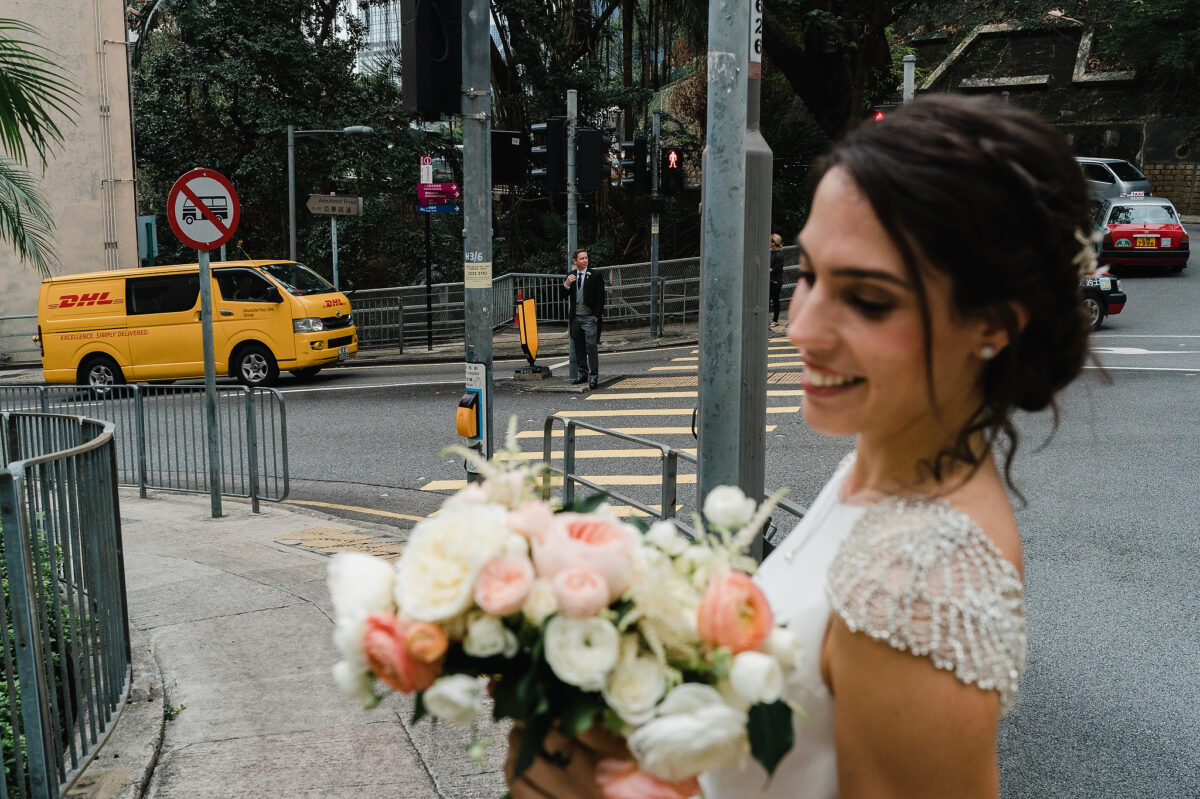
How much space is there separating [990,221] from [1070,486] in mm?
8697

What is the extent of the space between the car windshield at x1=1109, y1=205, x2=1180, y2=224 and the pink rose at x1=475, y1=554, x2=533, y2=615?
2525 cm

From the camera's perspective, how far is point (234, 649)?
18.3 feet

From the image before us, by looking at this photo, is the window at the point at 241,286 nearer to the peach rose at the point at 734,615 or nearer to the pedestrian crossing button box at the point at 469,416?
the pedestrian crossing button box at the point at 469,416

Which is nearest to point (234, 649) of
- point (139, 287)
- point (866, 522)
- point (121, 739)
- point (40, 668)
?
point (121, 739)

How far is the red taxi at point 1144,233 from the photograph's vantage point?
75.7ft

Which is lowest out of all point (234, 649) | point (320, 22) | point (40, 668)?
point (234, 649)

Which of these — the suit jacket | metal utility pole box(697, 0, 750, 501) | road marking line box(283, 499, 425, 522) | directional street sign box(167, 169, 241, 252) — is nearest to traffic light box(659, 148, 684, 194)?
the suit jacket

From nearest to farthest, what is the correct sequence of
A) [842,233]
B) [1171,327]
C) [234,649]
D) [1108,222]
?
[842,233]
[234,649]
[1171,327]
[1108,222]

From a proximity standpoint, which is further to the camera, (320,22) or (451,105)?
(320,22)

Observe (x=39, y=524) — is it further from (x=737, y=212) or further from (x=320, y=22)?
(x=320, y=22)

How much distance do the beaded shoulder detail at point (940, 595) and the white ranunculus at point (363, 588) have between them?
0.52 meters

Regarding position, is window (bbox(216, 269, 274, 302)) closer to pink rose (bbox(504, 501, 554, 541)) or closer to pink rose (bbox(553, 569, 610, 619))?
pink rose (bbox(504, 501, 554, 541))

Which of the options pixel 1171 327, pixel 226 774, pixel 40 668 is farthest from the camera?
pixel 1171 327

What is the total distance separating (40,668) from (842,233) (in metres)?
3.52
